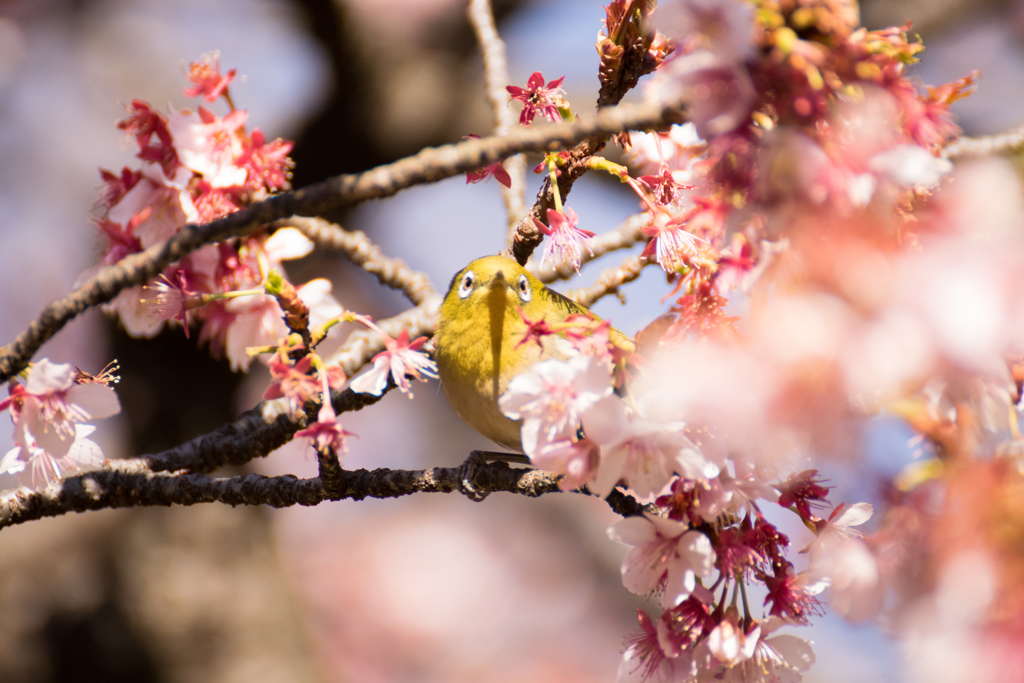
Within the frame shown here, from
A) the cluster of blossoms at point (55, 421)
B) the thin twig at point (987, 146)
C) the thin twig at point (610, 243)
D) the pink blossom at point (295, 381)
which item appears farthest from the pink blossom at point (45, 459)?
the thin twig at point (987, 146)

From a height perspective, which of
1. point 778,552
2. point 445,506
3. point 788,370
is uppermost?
point 788,370

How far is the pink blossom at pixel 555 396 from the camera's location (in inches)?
26.3

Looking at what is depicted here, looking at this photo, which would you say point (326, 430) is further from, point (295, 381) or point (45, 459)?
point (45, 459)

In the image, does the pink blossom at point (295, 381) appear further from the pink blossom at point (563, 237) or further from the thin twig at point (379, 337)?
the thin twig at point (379, 337)

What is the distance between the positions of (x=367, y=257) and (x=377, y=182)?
100 centimetres

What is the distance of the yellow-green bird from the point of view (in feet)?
3.61

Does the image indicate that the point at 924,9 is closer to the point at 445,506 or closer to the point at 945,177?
the point at 945,177

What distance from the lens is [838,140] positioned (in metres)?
0.52

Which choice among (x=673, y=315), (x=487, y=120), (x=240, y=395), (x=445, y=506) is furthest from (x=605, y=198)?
(x=445, y=506)

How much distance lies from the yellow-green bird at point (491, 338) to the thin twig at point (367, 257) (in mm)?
435

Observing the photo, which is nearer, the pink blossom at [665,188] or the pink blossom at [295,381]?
the pink blossom at [295,381]

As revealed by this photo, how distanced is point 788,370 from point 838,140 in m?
0.20

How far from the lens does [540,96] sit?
961mm

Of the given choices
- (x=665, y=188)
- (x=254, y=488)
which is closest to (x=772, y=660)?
(x=665, y=188)
